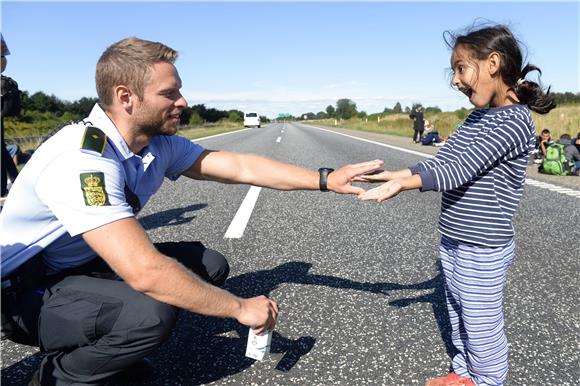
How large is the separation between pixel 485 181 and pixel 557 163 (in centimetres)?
832

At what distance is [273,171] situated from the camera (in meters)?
3.02

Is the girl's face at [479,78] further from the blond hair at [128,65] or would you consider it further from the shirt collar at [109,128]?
the shirt collar at [109,128]

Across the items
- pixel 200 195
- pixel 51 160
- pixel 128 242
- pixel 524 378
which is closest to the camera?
pixel 128 242

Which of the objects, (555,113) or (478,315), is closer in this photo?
(478,315)

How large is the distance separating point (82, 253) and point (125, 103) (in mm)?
793

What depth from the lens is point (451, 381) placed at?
2100 mm

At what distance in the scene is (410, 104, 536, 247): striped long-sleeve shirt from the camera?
1.88 metres

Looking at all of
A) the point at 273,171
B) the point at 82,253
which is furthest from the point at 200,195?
the point at 82,253

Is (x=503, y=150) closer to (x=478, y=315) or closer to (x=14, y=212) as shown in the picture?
(x=478, y=315)

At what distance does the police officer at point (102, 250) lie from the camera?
1739 millimetres

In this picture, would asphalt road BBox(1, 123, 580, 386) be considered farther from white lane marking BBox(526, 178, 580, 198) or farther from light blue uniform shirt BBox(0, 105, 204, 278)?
white lane marking BBox(526, 178, 580, 198)

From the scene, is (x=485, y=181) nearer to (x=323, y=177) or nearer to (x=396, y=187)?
(x=396, y=187)

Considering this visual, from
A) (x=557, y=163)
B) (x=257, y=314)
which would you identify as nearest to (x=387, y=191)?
(x=257, y=314)

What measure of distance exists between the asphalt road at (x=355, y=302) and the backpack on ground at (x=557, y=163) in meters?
3.69
